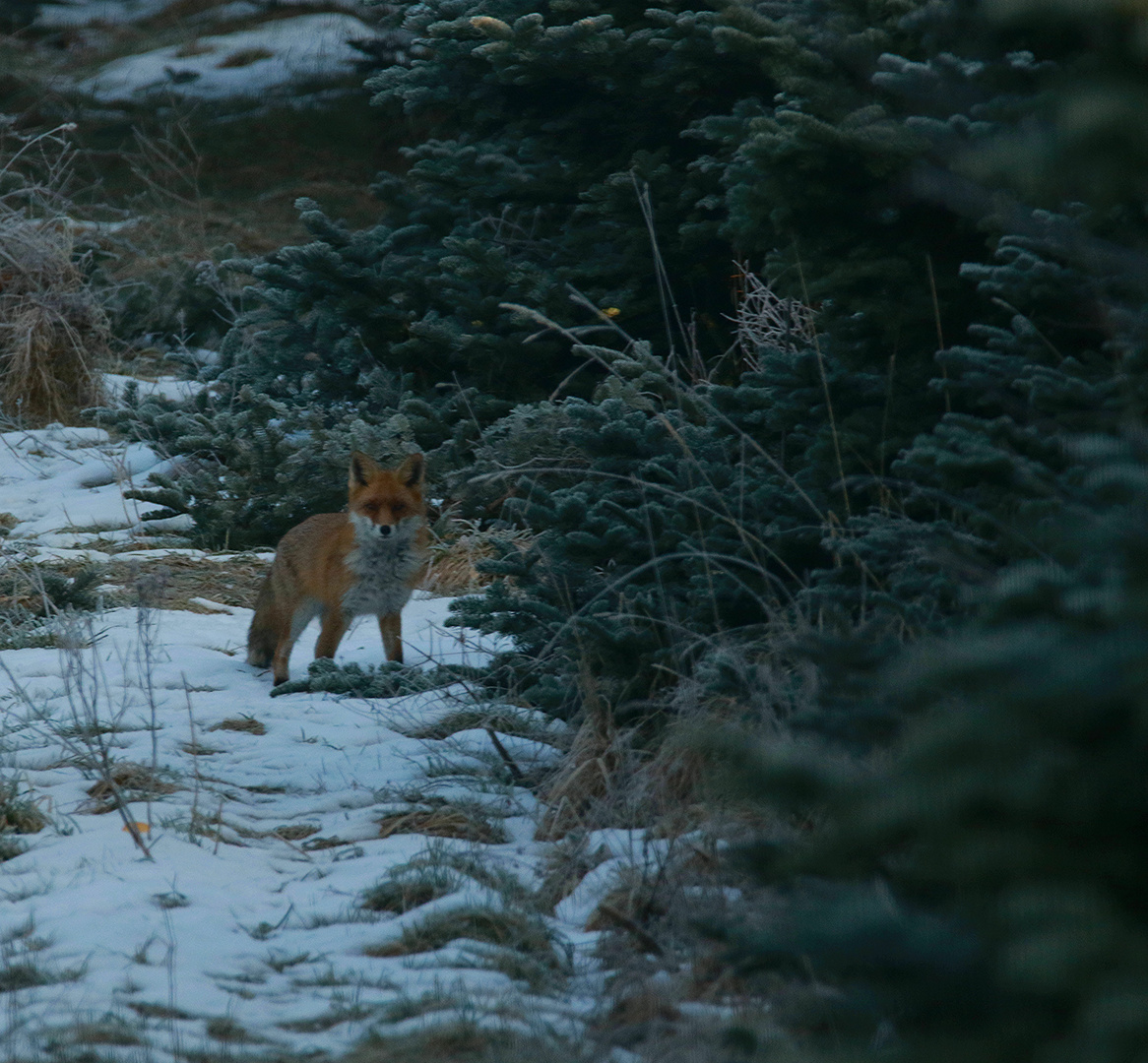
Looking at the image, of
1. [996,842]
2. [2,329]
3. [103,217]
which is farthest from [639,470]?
[103,217]

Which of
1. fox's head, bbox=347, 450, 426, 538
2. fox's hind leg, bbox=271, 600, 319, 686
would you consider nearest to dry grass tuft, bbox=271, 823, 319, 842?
fox's hind leg, bbox=271, 600, 319, 686

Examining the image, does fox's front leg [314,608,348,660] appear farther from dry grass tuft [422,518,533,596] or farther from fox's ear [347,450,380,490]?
dry grass tuft [422,518,533,596]

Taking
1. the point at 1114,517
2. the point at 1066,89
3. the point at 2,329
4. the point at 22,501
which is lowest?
the point at 22,501

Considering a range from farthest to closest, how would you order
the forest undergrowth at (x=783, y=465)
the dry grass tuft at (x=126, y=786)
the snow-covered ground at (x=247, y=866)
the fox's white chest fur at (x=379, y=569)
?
the fox's white chest fur at (x=379, y=569)
the dry grass tuft at (x=126, y=786)
the snow-covered ground at (x=247, y=866)
the forest undergrowth at (x=783, y=465)

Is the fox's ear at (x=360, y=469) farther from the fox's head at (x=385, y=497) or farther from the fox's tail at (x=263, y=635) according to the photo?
the fox's tail at (x=263, y=635)

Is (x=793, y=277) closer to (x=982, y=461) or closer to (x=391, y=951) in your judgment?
(x=982, y=461)

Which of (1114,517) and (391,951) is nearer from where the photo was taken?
(1114,517)

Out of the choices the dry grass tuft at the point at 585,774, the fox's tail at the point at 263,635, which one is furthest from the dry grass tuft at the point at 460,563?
the dry grass tuft at the point at 585,774

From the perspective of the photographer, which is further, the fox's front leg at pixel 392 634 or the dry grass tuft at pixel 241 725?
the fox's front leg at pixel 392 634

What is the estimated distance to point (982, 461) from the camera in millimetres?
3252

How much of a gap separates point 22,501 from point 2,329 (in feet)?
8.02

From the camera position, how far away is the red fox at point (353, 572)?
6.71 meters

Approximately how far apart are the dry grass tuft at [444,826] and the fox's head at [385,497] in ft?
7.46

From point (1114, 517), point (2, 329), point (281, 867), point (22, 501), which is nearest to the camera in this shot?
point (1114, 517)
